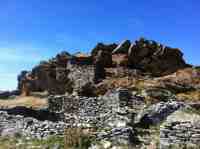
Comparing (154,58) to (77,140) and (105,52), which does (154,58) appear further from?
(77,140)

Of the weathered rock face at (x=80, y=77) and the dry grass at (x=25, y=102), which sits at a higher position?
the weathered rock face at (x=80, y=77)

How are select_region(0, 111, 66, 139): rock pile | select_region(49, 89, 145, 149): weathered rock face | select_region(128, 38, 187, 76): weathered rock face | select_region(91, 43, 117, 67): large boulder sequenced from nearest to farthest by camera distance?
select_region(0, 111, 66, 139): rock pile, select_region(49, 89, 145, 149): weathered rock face, select_region(128, 38, 187, 76): weathered rock face, select_region(91, 43, 117, 67): large boulder

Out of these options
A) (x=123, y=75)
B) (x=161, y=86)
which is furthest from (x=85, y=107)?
(x=123, y=75)

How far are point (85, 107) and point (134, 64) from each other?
41.9ft

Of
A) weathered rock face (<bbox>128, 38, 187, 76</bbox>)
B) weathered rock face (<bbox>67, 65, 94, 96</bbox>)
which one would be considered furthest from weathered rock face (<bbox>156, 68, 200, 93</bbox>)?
weathered rock face (<bbox>67, 65, 94, 96</bbox>)

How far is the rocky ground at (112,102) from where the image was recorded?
1862 centimetres

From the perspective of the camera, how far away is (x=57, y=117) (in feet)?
92.3

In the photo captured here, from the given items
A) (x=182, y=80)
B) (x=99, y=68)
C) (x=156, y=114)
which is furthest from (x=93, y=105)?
(x=182, y=80)

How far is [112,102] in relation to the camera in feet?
98.4

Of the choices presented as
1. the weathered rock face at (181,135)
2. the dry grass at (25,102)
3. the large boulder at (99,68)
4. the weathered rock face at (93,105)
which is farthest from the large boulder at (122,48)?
the weathered rock face at (181,135)

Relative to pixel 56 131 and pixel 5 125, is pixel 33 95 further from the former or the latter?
pixel 56 131

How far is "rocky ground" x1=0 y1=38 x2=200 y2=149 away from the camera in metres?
18.6

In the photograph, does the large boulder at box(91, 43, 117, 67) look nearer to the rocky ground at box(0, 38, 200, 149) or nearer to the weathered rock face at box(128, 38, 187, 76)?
the rocky ground at box(0, 38, 200, 149)

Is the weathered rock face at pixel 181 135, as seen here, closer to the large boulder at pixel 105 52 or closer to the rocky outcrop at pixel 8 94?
the large boulder at pixel 105 52
